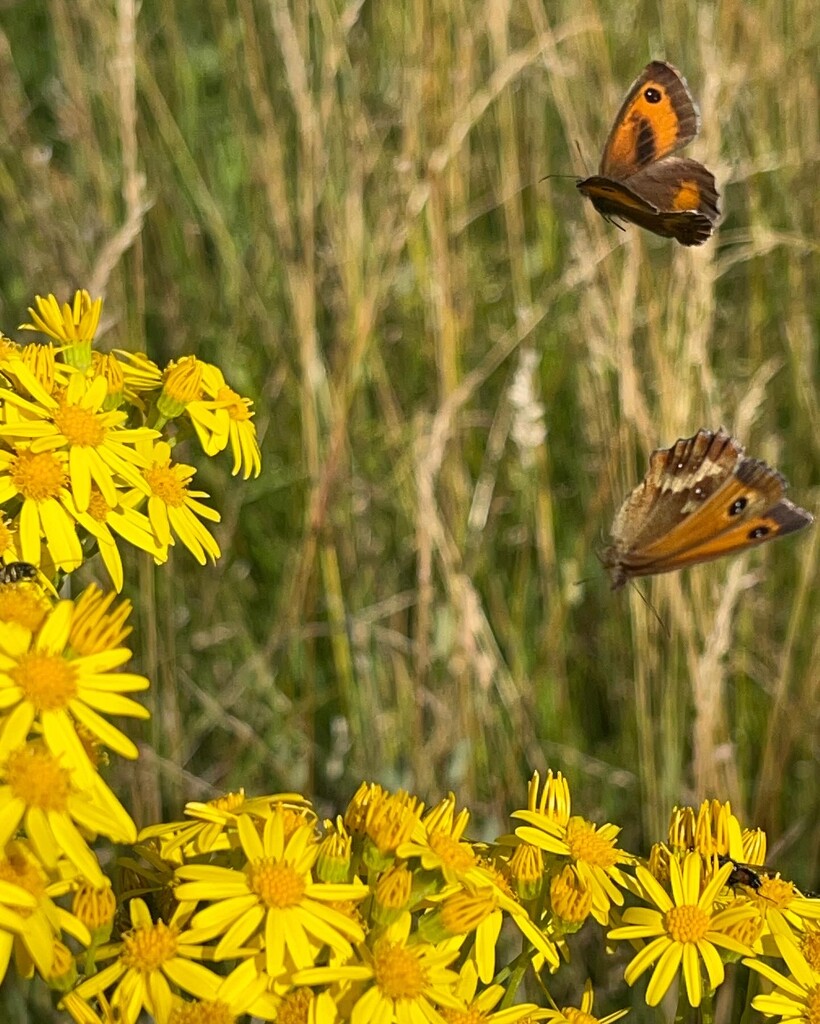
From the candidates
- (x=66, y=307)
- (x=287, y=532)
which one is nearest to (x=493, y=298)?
(x=287, y=532)

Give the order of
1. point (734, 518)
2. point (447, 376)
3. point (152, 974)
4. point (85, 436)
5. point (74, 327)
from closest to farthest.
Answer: point (152, 974)
point (85, 436)
point (74, 327)
point (734, 518)
point (447, 376)

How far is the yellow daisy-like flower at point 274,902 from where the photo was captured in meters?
1.16

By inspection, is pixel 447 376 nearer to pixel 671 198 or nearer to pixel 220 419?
pixel 671 198

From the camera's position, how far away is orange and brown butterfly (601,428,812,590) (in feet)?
6.98

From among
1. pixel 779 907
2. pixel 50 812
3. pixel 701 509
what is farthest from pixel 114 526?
pixel 701 509

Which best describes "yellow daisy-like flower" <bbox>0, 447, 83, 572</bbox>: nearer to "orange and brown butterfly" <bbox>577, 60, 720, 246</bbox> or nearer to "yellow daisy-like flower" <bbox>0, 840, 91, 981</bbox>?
"yellow daisy-like flower" <bbox>0, 840, 91, 981</bbox>

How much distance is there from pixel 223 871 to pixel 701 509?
123 cm

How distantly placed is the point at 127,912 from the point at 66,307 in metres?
0.85

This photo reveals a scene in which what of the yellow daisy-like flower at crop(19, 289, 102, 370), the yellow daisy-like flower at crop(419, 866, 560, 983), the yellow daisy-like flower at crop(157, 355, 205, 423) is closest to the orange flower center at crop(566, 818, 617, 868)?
the yellow daisy-like flower at crop(419, 866, 560, 983)

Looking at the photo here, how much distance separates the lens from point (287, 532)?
3105 mm

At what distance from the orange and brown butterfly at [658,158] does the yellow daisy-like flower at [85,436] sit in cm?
109

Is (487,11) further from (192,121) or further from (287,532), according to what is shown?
(287,532)

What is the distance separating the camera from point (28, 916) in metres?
1.08

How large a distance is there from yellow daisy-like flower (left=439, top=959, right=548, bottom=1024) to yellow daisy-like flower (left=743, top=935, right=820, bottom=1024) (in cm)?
26
